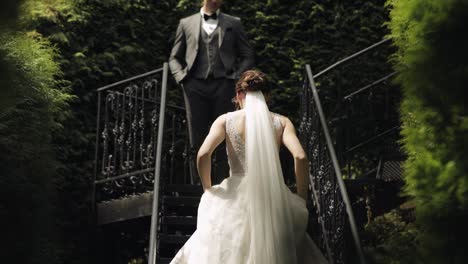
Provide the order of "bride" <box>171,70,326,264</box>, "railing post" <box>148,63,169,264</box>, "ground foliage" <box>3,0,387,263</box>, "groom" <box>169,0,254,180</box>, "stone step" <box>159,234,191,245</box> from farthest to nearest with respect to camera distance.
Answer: "ground foliage" <box>3,0,387,263</box>, "groom" <box>169,0,254,180</box>, "stone step" <box>159,234,191,245</box>, "railing post" <box>148,63,169,264</box>, "bride" <box>171,70,326,264</box>

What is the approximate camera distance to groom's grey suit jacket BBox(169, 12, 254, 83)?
887cm

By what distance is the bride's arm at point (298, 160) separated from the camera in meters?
6.36

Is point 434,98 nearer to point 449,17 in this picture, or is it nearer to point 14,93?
point 449,17

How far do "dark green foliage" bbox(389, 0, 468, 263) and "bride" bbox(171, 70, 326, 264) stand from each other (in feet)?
3.73

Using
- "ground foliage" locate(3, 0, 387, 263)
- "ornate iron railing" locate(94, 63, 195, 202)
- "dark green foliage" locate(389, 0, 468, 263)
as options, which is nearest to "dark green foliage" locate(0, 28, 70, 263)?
"ornate iron railing" locate(94, 63, 195, 202)

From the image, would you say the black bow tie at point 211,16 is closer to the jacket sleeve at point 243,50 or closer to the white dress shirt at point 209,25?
the white dress shirt at point 209,25

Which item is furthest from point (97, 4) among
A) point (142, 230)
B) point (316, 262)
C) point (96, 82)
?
point (316, 262)

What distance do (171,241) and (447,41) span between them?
4.06 metres

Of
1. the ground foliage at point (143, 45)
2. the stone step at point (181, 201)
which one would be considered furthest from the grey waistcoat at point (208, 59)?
the ground foliage at point (143, 45)

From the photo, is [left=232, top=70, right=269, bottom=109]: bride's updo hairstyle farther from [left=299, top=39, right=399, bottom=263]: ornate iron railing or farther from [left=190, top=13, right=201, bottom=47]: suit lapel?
[left=190, top=13, right=201, bottom=47]: suit lapel

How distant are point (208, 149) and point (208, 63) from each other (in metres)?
2.53

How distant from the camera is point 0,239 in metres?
5.73

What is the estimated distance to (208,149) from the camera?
21.2ft

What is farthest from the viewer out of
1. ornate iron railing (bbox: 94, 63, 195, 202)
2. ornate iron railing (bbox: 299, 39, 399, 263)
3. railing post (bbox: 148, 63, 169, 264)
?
ornate iron railing (bbox: 94, 63, 195, 202)
